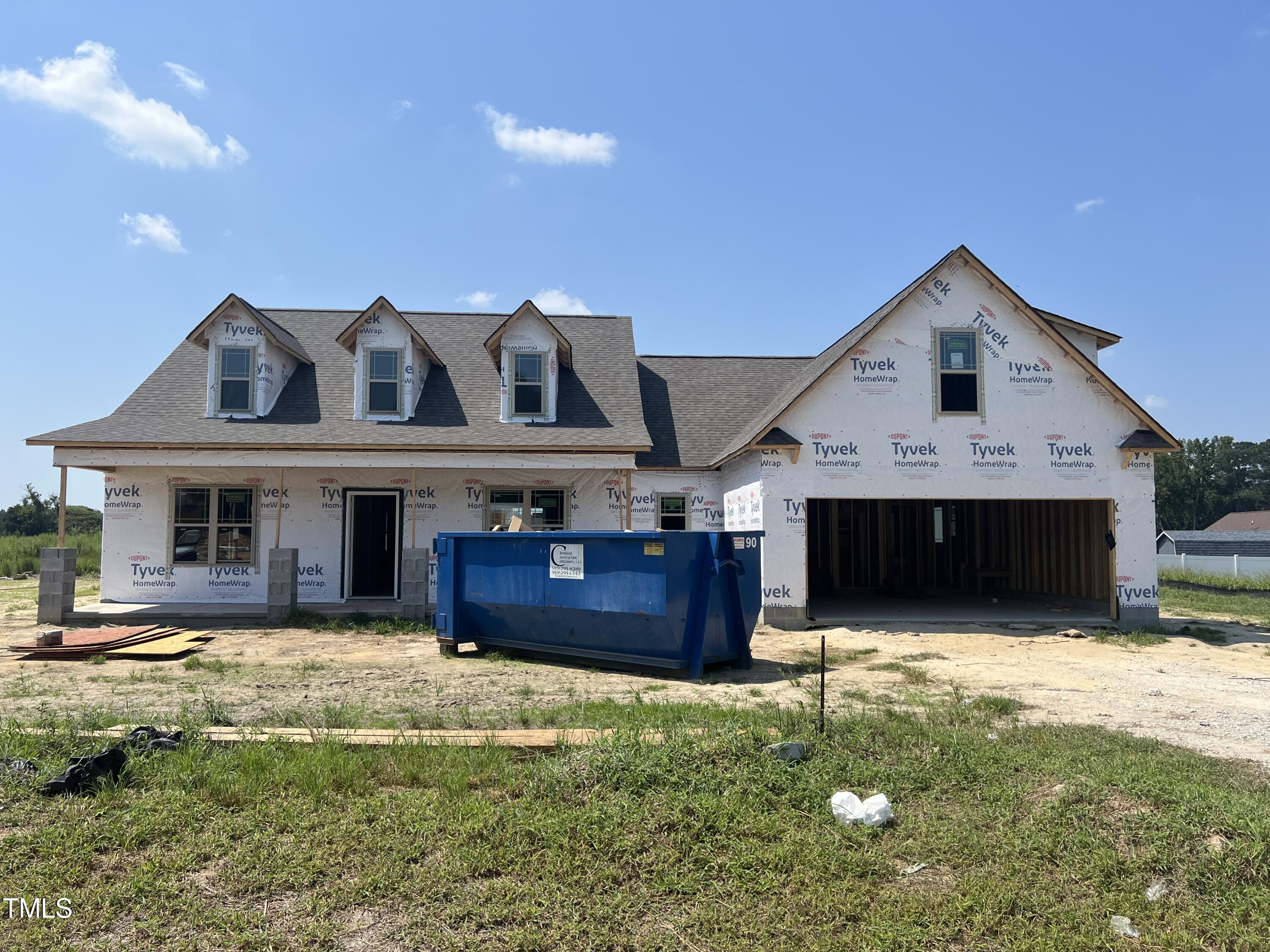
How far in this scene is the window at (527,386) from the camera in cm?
1775

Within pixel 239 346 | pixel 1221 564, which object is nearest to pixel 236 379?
pixel 239 346

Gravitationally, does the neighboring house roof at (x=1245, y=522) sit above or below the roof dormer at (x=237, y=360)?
below

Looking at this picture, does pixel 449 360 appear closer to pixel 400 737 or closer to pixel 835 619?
pixel 835 619

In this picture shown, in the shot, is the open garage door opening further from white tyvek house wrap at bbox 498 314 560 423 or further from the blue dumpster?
white tyvek house wrap at bbox 498 314 560 423

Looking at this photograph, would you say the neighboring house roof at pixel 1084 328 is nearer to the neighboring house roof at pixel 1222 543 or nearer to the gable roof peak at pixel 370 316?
the gable roof peak at pixel 370 316

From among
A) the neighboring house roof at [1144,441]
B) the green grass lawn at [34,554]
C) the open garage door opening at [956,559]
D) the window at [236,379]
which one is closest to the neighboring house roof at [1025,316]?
the neighboring house roof at [1144,441]

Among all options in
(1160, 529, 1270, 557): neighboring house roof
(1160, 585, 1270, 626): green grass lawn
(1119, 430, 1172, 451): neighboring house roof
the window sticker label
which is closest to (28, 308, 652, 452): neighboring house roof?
the window sticker label

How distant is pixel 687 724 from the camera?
6766 mm

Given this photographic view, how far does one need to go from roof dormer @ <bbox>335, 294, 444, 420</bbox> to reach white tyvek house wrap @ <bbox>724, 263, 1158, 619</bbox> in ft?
25.2

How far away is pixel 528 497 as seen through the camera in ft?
58.1

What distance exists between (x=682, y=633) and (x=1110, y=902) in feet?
19.9

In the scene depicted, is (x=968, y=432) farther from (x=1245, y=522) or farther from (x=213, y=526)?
(x=1245, y=522)

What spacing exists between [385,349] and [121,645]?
25.7 feet

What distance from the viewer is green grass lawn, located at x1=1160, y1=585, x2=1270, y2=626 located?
1758 centimetres
